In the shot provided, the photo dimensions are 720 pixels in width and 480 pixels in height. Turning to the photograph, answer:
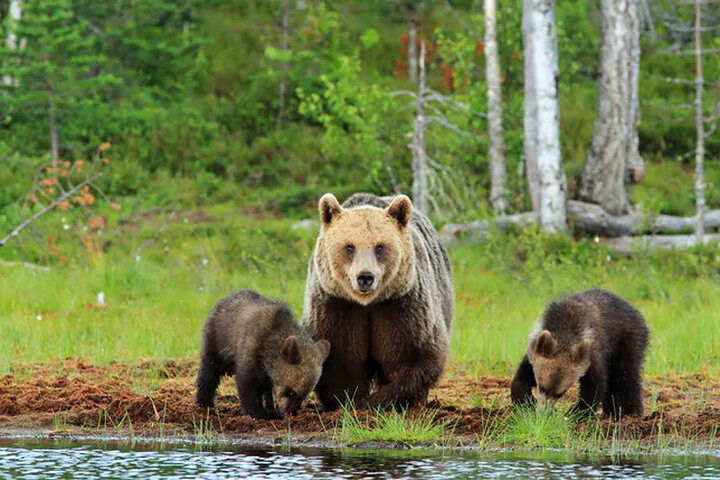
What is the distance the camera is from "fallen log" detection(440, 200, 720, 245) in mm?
16484

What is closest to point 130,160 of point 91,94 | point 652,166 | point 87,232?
point 91,94

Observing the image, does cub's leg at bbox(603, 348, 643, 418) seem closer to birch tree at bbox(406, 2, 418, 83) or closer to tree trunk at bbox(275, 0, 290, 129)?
tree trunk at bbox(275, 0, 290, 129)

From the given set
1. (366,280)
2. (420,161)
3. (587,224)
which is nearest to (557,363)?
(366,280)

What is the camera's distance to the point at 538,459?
664 centimetres

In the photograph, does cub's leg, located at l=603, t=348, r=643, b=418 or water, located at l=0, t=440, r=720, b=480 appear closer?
water, located at l=0, t=440, r=720, b=480

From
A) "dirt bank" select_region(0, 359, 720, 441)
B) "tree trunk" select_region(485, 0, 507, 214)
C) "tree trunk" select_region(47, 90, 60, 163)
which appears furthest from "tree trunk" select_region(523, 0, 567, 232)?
"tree trunk" select_region(47, 90, 60, 163)

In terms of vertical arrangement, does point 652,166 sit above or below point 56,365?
above

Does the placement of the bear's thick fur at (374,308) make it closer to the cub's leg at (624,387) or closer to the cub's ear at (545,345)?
the cub's ear at (545,345)

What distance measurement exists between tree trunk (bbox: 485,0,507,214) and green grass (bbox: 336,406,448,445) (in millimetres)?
11139

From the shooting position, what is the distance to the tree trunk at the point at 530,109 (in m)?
16.3

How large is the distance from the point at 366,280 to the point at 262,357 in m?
1.06

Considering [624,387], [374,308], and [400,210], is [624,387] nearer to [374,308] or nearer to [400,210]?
[374,308]

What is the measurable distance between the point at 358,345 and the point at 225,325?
1.01 m

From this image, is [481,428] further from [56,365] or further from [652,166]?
[652,166]
